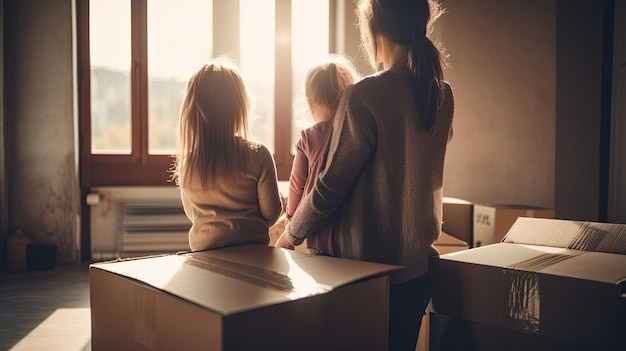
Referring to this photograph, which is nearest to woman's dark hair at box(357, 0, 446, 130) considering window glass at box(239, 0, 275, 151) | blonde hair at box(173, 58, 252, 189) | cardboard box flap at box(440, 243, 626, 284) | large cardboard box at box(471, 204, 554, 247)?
cardboard box flap at box(440, 243, 626, 284)

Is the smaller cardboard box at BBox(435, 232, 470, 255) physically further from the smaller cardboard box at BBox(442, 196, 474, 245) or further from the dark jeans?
the dark jeans

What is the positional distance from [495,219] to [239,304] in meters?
2.11

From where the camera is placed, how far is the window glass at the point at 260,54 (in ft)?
13.9

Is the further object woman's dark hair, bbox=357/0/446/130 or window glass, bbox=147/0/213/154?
window glass, bbox=147/0/213/154

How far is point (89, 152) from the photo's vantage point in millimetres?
3992

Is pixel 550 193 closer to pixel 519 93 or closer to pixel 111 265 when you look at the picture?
pixel 519 93

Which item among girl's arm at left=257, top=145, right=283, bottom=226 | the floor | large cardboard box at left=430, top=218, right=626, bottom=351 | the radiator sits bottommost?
the floor

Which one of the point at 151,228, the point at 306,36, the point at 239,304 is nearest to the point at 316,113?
the point at 239,304

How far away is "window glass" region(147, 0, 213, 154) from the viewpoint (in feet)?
13.4

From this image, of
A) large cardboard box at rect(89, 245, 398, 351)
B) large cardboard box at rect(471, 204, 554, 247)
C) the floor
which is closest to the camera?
large cardboard box at rect(89, 245, 398, 351)

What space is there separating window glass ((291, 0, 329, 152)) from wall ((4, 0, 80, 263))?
1721mm

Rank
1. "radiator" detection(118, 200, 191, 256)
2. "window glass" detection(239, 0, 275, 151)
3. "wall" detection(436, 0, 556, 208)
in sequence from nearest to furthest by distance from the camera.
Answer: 1. "wall" detection(436, 0, 556, 208)
2. "radiator" detection(118, 200, 191, 256)
3. "window glass" detection(239, 0, 275, 151)

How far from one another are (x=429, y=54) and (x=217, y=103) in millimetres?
626

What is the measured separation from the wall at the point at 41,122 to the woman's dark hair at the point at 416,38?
3.47 m
